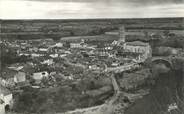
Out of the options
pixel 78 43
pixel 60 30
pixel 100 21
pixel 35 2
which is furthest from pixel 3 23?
pixel 100 21

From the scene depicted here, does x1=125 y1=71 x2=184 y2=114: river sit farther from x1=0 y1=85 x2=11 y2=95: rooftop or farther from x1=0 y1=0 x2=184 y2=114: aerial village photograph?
x1=0 y1=85 x2=11 y2=95: rooftop

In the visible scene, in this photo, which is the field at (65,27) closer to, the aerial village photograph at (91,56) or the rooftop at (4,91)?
the aerial village photograph at (91,56)

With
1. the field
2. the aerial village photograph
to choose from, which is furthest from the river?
the field

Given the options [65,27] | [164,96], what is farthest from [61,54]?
[164,96]

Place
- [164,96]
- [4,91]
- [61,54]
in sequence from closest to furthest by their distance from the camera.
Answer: [4,91] < [61,54] < [164,96]

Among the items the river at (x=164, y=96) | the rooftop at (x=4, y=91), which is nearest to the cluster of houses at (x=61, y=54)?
the rooftop at (x=4, y=91)

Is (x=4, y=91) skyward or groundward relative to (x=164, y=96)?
skyward

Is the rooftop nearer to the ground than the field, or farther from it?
nearer to the ground

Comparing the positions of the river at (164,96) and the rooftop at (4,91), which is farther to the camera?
the river at (164,96)

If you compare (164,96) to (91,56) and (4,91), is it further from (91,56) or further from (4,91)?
(4,91)
